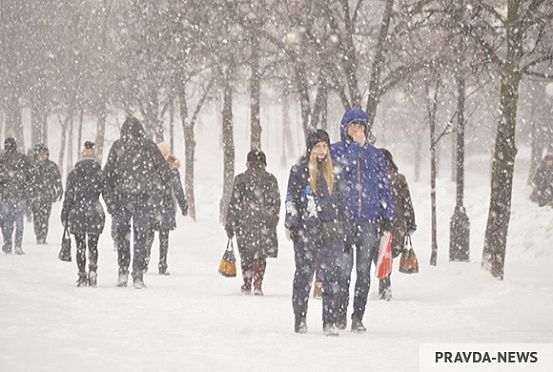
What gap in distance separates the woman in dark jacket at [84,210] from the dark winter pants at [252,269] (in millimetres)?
2022

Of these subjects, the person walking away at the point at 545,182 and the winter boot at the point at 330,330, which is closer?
the winter boot at the point at 330,330

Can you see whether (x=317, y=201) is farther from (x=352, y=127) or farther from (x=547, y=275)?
(x=547, y=275)

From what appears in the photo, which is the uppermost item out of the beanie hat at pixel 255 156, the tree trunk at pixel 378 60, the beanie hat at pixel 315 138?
the tree trunk at pixel 378 60

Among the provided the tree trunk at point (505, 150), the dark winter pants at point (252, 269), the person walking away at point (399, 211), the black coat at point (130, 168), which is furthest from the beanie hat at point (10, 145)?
the tree trunk at point (505, 150)

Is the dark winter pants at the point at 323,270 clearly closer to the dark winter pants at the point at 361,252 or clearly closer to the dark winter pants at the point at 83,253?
the dark winter pants at the point at 361,252

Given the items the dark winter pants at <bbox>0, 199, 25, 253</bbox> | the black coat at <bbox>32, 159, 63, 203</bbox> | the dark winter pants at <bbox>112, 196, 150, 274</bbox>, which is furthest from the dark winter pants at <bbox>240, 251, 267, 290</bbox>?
the black coat at <bbox>32, 159, 63, 203</bbox>

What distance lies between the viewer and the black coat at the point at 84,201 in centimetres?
1160

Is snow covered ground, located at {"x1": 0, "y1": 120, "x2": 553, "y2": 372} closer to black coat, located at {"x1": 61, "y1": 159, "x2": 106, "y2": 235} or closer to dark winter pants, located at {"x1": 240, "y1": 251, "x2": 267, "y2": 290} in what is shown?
dark winter pants, located at {"x1": 240, "y1": 251, "x2": 267, "y2": 290}

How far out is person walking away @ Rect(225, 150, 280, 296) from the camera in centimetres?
1181

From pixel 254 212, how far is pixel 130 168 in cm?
181

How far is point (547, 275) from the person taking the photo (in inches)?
667

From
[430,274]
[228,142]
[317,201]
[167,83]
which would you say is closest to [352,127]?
[317,201]

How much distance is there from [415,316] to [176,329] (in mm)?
3022

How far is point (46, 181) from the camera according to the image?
19594 millimetres
